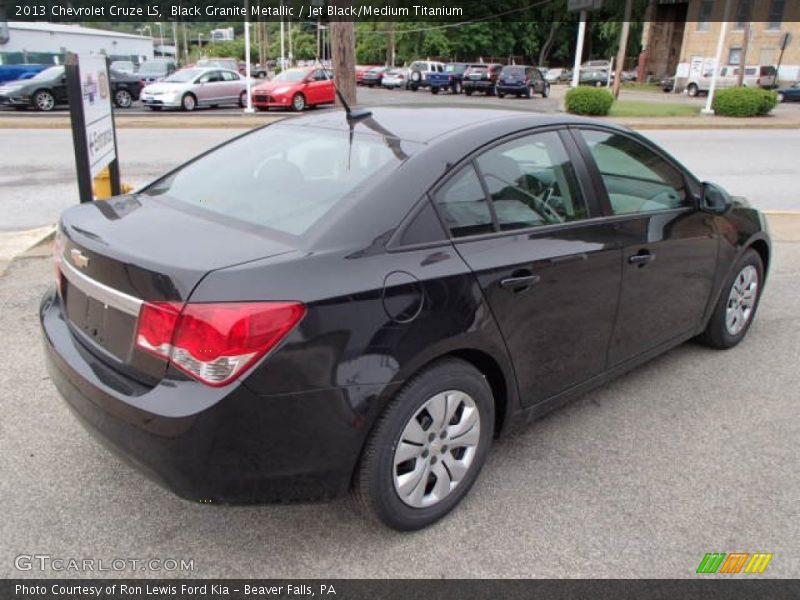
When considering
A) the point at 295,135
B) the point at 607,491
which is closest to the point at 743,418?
the point at 607,491

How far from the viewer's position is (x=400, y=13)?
62875mm

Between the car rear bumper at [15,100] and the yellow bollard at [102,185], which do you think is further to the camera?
the car rear bumper at [15,100]

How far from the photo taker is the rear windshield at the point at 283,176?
8.49ft

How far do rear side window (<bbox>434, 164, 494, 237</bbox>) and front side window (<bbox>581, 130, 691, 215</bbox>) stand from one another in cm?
84

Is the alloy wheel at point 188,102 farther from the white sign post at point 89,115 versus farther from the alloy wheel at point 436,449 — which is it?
the alloy wheel at point 436,449

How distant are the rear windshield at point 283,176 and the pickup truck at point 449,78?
3775 cm

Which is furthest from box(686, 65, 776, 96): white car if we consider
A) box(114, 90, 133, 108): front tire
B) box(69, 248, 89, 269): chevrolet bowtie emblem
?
box(69, 248, 89, 269): chevrolet bowtie emblem

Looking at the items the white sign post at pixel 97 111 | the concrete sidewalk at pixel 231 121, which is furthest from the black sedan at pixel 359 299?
the concrete sidewalk at pixel 231 121

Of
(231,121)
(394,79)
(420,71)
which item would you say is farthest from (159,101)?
(394,79)

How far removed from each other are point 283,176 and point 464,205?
2.61 ft

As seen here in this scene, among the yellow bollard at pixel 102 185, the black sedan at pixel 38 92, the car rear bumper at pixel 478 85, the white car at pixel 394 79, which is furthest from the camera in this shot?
the white car at pixel 394 79

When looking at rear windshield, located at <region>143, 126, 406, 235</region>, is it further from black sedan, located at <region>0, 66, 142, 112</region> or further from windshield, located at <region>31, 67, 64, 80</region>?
windshield, located at <region>31, 67, 64, 80</region>

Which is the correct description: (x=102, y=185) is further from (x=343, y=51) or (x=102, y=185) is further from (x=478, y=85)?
(x=478, y=85)

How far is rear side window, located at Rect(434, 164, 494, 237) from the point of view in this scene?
103 inches
